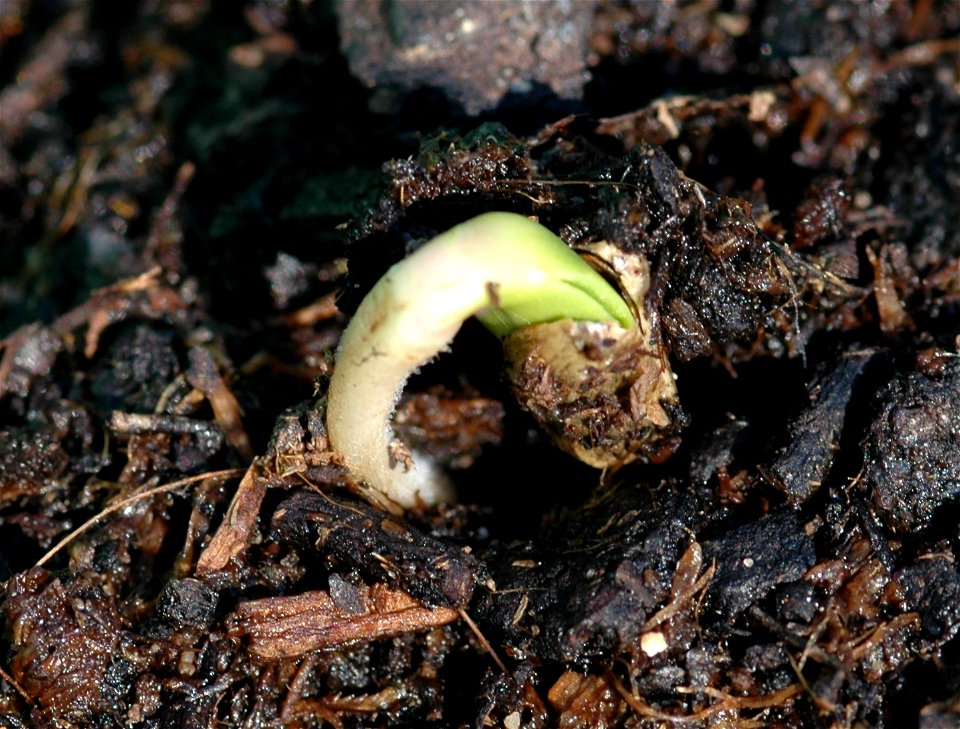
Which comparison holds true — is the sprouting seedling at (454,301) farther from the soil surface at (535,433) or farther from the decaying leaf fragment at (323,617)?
the decaying leaf fragment at (323,617)

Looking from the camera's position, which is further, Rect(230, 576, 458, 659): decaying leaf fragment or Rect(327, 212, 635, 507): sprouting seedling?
Rect(230, 576, 458, 659): decaying leaf fragment

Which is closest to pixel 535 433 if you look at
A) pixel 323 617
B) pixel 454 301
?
pixel 323 617

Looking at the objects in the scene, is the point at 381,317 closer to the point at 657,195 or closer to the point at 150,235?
the point at 657,195

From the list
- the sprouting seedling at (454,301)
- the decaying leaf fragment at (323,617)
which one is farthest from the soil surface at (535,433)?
the sprouting seedling at (454,301)

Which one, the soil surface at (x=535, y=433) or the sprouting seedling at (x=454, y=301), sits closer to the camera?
the sprouting seedling at (x=454, y=301)

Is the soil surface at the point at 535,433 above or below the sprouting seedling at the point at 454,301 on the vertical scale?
below

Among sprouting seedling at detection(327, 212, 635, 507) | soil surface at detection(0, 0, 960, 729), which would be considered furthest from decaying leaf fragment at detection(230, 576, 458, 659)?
sprouting seedling at detection(327, 212, 635, 507)

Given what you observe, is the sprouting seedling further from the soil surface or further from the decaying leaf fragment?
the decaying leaf fragment
